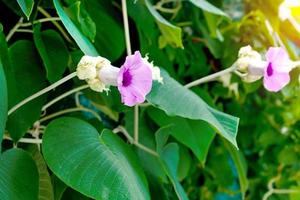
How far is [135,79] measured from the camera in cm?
48

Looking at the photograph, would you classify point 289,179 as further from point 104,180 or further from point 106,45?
point 104,180

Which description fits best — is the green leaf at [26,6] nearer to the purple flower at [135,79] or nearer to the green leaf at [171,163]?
the purple flower at [135,79]

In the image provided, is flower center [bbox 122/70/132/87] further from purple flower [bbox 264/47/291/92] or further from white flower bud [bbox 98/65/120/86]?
purple flower [bbox 264/47/291/92]

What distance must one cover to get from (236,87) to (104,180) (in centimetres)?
64

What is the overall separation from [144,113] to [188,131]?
7 centimetres

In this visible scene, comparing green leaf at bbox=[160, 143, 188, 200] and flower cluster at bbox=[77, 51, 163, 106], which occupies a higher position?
flower cluster at bbox=[77, 51, 163, 106]

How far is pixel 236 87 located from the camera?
1089 millimetres

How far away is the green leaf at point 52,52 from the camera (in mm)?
609

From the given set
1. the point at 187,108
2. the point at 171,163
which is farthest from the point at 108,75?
the point at 171,163

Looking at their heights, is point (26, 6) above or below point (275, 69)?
above

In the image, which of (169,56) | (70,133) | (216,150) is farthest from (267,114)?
(70,133)

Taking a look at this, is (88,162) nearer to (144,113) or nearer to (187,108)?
(187,108)

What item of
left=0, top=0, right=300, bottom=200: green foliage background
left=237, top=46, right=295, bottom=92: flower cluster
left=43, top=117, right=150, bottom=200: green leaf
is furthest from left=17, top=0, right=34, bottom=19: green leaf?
left=237, top=46, right=295, bottom=92: flower cluster

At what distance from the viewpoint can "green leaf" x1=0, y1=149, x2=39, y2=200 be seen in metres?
0.49
